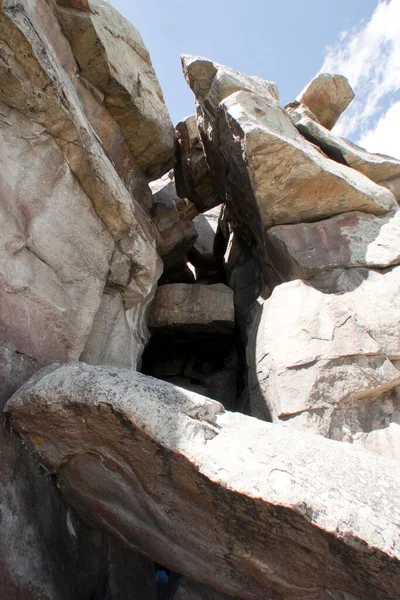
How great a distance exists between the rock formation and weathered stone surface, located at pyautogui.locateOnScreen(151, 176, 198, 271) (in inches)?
1.6

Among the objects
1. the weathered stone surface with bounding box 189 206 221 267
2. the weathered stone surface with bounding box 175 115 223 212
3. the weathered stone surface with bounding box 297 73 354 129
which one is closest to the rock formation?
the weathered stone surface with bounding box 175 115 223 212

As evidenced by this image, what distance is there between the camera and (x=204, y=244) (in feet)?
27.3

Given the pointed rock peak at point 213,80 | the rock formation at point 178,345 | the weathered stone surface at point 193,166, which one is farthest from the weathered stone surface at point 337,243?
the weathered stone surface at point 193,166

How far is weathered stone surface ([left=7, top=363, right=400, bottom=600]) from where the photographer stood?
5.55 feet

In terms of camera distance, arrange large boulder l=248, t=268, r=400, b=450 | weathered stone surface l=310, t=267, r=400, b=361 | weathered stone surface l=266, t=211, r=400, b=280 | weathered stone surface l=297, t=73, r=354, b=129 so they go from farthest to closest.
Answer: weathered stone surface l=297, t=73, r=354, b=129 → weathered stone surface l=266, t=211, r=400, b=280 → weathered stone surface l=310, t=267, r=400, b=361 → large boulder l=248, t=268, r=400, b=450

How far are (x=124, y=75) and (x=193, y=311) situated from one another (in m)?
2.95

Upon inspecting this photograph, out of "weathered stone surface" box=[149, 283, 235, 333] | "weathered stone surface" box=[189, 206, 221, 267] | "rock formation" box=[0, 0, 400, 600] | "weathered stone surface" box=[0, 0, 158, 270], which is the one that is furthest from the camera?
"weathered stone surface" box=[189, 206, 221, 267]

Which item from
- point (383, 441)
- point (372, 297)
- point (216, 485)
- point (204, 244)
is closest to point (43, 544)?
point (216, 485)

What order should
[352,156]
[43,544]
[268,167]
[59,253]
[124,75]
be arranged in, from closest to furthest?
[43,544], [59,253], [268,167], [124,75], [352,156]

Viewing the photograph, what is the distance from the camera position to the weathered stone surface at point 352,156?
5.95 m

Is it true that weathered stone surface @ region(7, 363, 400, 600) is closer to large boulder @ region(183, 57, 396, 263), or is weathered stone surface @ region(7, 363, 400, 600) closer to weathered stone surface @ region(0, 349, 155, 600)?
weathered stone surface @ region(0, 349, 155, 600)

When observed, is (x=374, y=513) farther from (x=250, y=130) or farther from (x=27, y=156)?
(x=250, y=130)

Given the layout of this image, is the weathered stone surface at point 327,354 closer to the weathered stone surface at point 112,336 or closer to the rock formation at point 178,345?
the rock formation at point 178,345

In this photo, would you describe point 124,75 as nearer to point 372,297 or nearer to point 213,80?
point 213,80
